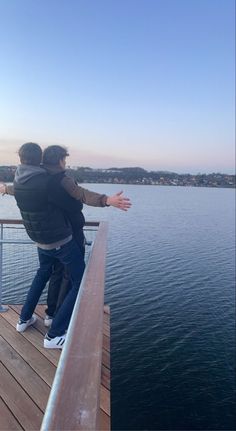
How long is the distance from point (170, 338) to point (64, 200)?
441 inches

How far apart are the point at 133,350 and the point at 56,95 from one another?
19.7 metres

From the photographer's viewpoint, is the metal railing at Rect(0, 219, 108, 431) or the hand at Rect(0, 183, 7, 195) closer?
the metal railing at Rect(0, 219, 108, 431)

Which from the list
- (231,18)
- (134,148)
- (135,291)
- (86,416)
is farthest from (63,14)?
(134,148)

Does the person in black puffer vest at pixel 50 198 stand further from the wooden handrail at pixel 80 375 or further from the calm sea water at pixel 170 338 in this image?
the calm sea water at pixel 170 338

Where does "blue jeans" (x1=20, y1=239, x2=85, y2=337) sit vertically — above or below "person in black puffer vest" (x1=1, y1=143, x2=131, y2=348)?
below

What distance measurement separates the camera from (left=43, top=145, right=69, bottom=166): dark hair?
2963 millimetres

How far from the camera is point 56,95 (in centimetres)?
2539

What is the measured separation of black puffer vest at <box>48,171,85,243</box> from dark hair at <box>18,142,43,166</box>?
226 millimetres

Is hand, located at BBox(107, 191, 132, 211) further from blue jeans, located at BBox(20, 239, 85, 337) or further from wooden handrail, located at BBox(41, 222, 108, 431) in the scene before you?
wooden handrail, located at BBox(41, 222, 108, 431)

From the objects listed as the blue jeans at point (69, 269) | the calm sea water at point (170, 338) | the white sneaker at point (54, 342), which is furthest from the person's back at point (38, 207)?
the calm sea water at point (170, 338)

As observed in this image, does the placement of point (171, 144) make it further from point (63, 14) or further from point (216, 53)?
point (63, 14)

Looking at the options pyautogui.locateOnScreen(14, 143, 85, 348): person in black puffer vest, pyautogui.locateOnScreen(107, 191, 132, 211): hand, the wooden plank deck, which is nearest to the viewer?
the wooden plank deck

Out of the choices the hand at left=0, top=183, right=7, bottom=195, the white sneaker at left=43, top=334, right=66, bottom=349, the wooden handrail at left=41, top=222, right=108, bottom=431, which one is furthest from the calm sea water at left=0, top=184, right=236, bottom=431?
the wooden handrail at left=41, top=222, right=108, bottom=431

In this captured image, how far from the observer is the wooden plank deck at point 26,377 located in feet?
7.71
